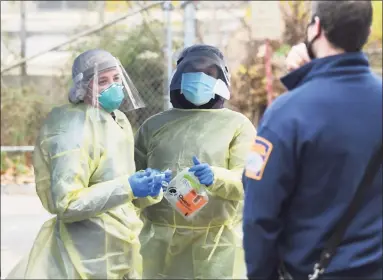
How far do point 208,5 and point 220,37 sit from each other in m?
0.45

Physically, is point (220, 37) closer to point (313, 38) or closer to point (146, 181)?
point (146, 181)

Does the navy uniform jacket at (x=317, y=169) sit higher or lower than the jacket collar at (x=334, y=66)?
lower

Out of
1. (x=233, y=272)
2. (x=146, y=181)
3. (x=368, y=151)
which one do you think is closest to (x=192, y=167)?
(x=146, y=181)

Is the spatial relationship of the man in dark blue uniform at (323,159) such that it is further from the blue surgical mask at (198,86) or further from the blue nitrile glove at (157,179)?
the blue surgical mask at (198,86)

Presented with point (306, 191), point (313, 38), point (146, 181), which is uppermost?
point (313, 38)

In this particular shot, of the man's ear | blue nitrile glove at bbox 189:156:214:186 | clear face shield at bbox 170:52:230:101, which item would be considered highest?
the man's ear

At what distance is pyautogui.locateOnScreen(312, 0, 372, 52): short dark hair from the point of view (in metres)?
2.09

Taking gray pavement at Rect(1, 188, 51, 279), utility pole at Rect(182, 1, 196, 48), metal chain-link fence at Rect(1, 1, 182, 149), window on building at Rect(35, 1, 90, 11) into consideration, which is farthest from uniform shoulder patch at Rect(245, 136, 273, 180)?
window on building at Rect(35, 1, 90, 11)

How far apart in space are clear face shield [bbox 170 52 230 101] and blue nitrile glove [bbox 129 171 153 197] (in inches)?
20.3

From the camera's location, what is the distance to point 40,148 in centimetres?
326

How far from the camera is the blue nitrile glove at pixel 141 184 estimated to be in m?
3.12

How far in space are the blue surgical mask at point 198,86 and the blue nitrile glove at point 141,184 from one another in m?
0.49

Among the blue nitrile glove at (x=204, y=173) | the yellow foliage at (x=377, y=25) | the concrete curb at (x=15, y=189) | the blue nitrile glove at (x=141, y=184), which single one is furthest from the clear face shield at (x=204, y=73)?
the yellow foliage at (x=377, y=25)

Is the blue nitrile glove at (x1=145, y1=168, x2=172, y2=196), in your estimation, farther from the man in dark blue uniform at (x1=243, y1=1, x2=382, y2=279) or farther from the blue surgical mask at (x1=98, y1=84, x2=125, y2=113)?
the man in dark blue uniform at (x1=243, y1=1, x2=382, y2=279)
